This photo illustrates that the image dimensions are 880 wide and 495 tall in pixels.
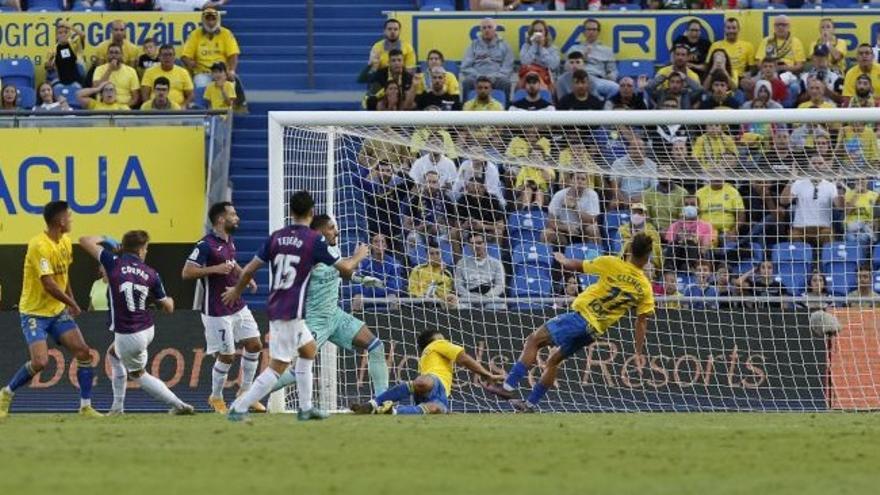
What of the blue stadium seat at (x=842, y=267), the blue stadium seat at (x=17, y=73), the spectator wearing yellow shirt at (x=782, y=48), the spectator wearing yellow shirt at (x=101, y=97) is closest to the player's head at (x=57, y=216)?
the spectator wearing yellow shirt at (x=101, y=97)

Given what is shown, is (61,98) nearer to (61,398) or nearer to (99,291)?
(99,291)

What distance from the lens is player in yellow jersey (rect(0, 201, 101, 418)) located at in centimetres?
1599

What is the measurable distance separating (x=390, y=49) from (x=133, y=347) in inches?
333

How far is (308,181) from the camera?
62.2 ft

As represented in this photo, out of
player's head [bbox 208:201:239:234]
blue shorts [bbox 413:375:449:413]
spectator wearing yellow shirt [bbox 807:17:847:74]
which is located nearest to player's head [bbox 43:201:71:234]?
player's head [bbox 208:201:239:234]

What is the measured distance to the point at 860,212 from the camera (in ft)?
64.8

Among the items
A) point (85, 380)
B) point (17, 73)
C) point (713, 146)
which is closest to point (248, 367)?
point (85, 380)

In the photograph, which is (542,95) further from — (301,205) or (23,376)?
(301,205)

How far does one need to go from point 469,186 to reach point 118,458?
8771 mm

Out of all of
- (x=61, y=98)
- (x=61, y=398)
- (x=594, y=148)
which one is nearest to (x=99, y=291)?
(x=61, y=398)

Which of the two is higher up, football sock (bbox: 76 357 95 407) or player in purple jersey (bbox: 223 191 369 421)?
player in purple jersey (bbox: 223 191 369 421)

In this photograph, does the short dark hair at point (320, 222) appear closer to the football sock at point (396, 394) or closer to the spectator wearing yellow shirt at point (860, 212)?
the football sock at point (396, 394)

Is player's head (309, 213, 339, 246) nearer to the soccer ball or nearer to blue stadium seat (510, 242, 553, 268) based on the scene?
blue stadium seat (510, 242, 553, 268)

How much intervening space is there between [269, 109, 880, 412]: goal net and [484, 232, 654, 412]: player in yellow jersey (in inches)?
82.9
